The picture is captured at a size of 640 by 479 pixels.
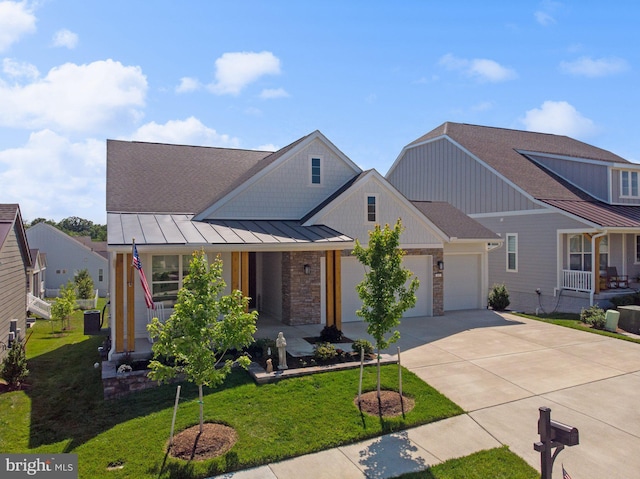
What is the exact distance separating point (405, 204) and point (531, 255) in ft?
27.1

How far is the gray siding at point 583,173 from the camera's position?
21.9m

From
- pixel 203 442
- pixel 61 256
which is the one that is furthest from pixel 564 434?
pixel 61 256

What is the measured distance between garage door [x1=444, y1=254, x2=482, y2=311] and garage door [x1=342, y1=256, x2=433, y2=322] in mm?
1370

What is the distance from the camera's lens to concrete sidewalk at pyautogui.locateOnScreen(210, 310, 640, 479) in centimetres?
646

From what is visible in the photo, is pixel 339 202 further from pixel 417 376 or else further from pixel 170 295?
pixel 417 376

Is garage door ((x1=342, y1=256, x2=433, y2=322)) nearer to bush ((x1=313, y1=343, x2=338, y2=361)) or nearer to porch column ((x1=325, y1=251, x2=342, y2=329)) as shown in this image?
porch column ((x1=325, y1=251, x2=342, y2=329))

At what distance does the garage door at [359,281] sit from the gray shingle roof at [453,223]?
164 centimetres

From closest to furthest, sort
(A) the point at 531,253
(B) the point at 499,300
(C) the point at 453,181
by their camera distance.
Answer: (B) the point at 499,300 < (A) the point at 531,253 < (C) the point at 453,181

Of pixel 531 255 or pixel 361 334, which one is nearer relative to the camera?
pixel 361 334

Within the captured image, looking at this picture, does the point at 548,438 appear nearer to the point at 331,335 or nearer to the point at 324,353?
the point at 324,353

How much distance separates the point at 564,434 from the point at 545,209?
1702 cm

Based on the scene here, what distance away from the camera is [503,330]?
47.4ft

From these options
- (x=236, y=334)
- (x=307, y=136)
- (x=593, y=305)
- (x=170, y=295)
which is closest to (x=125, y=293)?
(x=170, y=295)

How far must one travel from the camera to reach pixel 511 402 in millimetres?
8453
